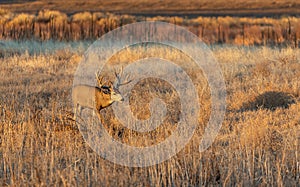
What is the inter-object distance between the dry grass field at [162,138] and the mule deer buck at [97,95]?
276mm

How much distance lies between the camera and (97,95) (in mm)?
7074

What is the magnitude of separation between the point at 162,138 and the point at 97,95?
1192 millimetres

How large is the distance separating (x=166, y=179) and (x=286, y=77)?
6674 mm

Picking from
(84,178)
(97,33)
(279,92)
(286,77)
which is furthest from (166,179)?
(97,33)

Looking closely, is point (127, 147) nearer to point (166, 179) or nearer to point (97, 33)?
point (166, 179)

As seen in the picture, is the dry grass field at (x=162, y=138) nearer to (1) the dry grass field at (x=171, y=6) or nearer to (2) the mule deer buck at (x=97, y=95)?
(2) the mule deer buck at (x=97, y=95)

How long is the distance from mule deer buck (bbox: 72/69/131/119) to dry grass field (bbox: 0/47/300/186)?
0.90 feet

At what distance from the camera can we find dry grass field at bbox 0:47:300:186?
197 inches

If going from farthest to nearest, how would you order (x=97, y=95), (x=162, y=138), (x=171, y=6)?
1. (x=171, y=6)
2. (x=97, y=95)
3. (x=162, y=138)

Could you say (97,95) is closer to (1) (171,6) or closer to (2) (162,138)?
(2) (162,138)

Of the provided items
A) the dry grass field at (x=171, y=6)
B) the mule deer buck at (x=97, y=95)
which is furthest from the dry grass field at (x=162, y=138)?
the dry grass field at (x=171, y=6)

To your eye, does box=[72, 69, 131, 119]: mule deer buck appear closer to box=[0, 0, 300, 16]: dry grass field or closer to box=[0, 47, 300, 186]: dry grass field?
box=[0, 47, 300, 186]: dry grass field

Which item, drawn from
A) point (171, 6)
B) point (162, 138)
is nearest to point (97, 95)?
point (162, 138)

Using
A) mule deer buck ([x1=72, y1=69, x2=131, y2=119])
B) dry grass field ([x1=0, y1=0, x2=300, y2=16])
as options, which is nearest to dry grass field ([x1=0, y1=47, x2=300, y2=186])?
mule deer buck ([x1=72, y1=69, x2=131, y2=119])
